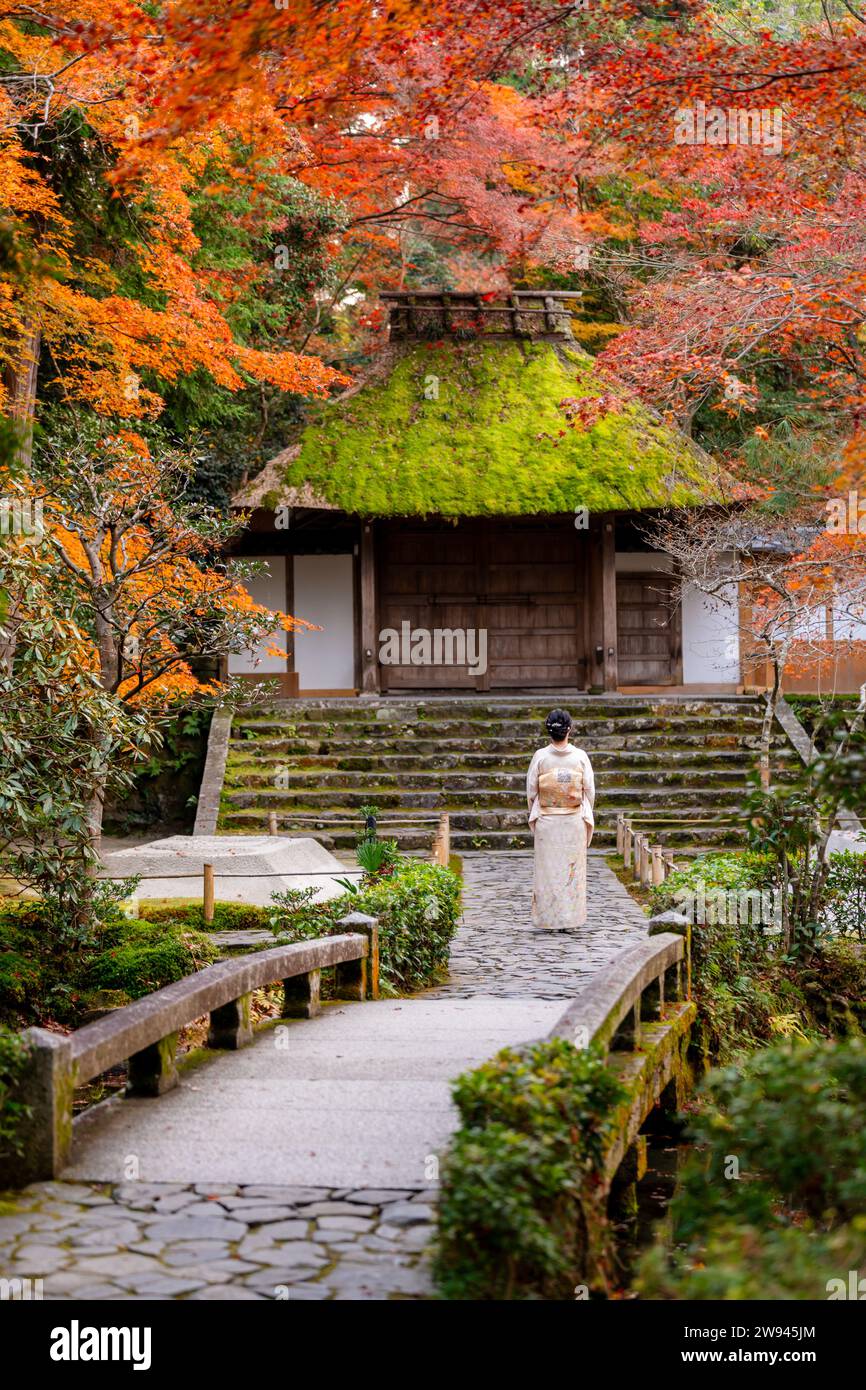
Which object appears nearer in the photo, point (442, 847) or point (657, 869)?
point (657, 869)

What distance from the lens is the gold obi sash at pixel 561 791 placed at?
1070cm

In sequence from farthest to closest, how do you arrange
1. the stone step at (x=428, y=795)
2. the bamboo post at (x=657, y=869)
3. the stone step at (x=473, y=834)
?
1. the stone step at (x=428, y=795)
2. the stone step at (x=473, y=834)
3. the bamboo post at (x=657, y=869)

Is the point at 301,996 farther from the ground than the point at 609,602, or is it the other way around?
the point at 609,602

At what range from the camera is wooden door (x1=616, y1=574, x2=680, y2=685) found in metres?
22.1

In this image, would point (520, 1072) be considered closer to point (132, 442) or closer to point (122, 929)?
point (122, 929)

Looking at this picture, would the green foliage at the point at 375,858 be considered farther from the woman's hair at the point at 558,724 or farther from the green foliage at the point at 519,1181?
the green foliage at the point at 519,1181

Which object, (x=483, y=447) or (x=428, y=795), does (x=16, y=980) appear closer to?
(x=428, y=795)

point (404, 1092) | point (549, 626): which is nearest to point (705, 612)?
point (549, 626)

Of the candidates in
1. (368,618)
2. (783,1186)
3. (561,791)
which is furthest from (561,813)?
(368,618)

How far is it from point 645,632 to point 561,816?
11.9 m

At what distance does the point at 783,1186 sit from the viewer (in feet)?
13.0

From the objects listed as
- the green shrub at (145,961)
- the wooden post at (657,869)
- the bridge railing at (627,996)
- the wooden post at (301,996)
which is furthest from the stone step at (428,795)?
the wooden post at (301,996)

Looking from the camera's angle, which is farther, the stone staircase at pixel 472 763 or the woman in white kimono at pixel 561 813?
the stone staircase at pixel 472 763

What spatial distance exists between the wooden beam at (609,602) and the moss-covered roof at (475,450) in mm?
718
